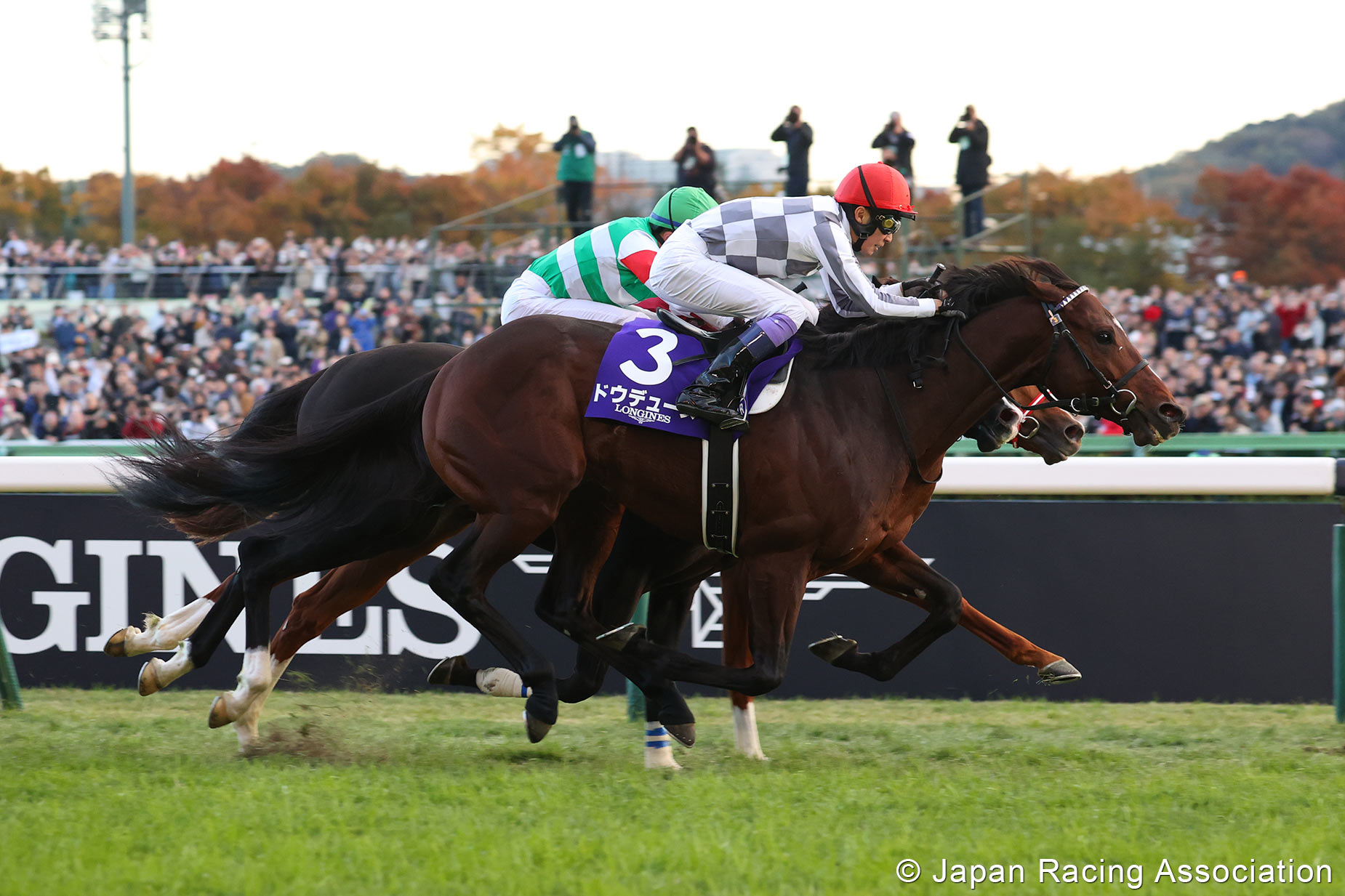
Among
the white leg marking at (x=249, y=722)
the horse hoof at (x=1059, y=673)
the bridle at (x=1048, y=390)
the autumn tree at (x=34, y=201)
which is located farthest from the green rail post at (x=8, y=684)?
the autumn tree at (x=34, y=201)

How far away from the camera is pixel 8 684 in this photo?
5.67 meters

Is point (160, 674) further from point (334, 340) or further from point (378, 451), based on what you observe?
point (334, 340)

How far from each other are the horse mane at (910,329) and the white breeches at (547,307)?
1.99 ft

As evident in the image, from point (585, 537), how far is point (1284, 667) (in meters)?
3.17

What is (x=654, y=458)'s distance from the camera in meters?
4.46

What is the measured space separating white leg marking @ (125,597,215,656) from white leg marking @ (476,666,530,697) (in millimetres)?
1173

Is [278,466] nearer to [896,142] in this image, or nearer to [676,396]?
[676,396]

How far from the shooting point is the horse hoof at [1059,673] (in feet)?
15.9

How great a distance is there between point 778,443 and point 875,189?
0.92 m

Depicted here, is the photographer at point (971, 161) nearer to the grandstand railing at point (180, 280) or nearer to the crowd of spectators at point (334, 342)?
the crowd of spectators at point (334, 342)

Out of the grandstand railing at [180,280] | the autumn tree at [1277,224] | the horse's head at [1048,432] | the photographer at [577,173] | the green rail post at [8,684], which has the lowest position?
the green rail post at [8,684]

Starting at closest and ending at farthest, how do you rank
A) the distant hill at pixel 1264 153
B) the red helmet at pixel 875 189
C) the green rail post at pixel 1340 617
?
the red helmet at pixel 875 189 → the green rail post at pixel 1340 617 → the distant hill at pixel 1264 153

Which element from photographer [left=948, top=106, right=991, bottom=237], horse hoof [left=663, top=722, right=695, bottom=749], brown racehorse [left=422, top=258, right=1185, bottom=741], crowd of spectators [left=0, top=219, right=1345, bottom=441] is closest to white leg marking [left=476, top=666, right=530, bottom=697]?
brown racehorse [left=422, top=258, right=1185, bottom=741]

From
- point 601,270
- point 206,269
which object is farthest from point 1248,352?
point 206,269
